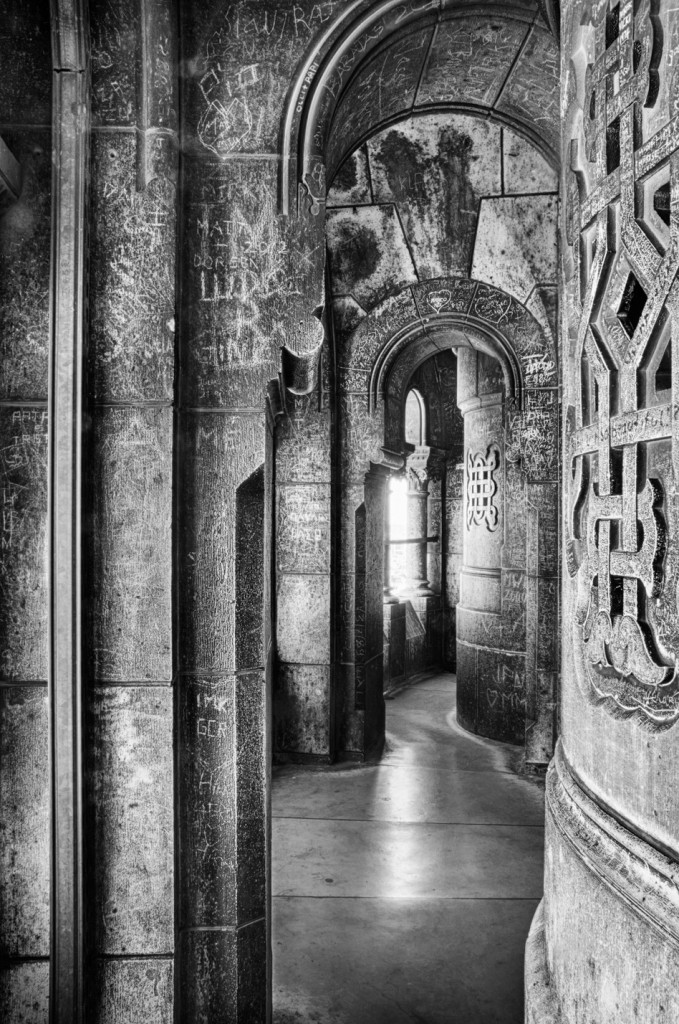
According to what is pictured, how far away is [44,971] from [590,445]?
2297mm

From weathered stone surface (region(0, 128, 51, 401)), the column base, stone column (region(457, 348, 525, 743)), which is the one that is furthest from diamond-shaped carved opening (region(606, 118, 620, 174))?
stone column (region(457, 348, 525, 743))

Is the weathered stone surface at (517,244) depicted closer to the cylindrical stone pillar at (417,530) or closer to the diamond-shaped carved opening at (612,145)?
the diamond-shaped carved opening at (612,145)

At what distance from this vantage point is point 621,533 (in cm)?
169

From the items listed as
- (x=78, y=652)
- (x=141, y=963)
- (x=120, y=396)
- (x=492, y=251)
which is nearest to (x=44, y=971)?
(x=141, y=963)

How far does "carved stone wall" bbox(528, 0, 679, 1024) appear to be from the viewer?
5.07ft

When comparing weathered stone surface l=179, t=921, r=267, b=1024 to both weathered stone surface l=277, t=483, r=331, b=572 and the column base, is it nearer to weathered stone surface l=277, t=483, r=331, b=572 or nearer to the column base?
the column base

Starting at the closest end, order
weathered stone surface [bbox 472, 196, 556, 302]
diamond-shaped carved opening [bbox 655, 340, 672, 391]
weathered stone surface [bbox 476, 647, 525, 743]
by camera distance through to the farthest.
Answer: diamond-shaped carved opening [bbox 655, 340, 672, 391], weathered stone surface [bbox 472, 196, 556, 302], weathered stone surface [bbox 476, 647, 525, 743]

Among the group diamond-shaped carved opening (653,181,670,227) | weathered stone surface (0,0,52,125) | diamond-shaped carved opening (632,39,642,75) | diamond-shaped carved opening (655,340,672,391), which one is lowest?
diamond-shaped carved opening (655,340,672,391)

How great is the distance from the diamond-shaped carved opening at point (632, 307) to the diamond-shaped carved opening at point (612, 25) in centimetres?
62

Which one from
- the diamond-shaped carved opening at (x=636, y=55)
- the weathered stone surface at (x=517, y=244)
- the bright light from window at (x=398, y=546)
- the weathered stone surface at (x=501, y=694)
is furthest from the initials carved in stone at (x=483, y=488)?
the diamond-shaped carved opening at (x=636, y=55)

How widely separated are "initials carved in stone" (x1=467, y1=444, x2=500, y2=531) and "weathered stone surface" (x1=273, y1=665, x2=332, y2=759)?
2.25 m

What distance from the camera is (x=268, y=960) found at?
2.58 meters

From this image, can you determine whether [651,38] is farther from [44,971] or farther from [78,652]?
[44,971]

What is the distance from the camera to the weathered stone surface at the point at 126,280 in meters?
2.41
